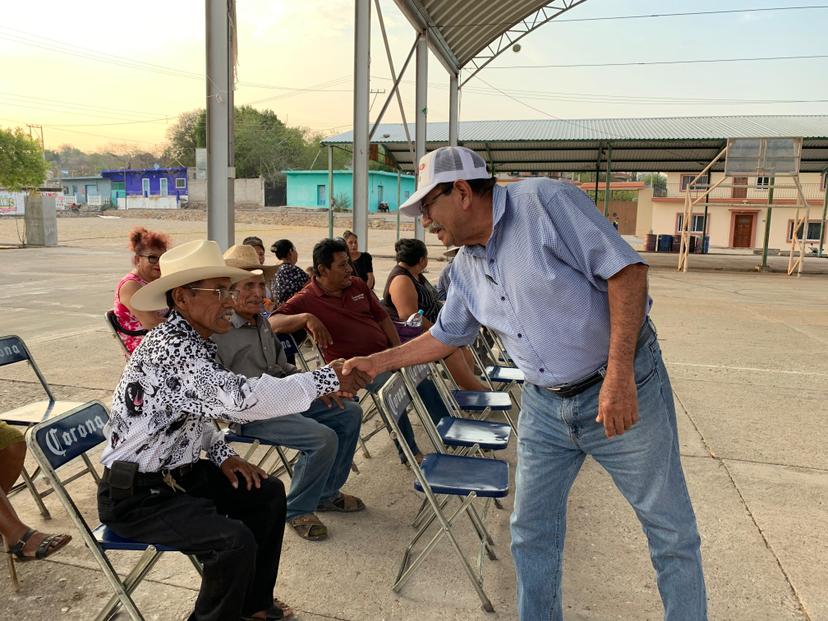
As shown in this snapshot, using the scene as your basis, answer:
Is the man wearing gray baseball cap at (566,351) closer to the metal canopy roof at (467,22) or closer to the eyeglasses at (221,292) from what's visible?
the eyeglasses at (221,292)

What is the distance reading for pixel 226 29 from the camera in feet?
16.8

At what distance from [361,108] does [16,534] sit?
23.3 feet

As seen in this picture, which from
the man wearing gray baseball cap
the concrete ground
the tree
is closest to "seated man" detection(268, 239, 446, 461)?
the concrete ground

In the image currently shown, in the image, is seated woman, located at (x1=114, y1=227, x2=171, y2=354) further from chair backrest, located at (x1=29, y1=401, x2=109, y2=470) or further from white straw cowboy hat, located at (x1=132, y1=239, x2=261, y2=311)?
white straw cowboy hat, located at (x1=132, y1=239, x2=261, y2=311)

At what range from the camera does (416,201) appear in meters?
2.10

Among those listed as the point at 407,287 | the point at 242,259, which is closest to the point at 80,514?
the point at 242,259

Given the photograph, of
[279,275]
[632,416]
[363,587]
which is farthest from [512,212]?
[279,275]

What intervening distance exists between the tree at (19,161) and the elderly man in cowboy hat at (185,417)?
34256 mm

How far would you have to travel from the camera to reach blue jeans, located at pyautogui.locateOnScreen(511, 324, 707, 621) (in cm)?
202

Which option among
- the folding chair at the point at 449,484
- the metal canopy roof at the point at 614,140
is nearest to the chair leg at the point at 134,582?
the folding chair at the point at 449,484

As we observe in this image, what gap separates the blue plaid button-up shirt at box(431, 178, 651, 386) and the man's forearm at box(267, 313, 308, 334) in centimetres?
210

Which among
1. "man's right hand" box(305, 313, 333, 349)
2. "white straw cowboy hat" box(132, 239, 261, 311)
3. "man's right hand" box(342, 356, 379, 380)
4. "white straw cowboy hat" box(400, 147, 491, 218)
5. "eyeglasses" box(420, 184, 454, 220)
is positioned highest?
"white straw cowboy hat" box(400, 147, 491, 218)

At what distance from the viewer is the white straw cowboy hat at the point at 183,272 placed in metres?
2.29

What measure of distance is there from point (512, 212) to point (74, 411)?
1.90 metres
